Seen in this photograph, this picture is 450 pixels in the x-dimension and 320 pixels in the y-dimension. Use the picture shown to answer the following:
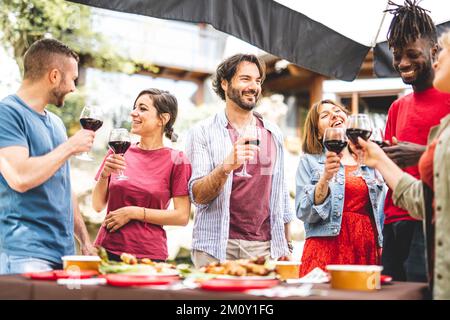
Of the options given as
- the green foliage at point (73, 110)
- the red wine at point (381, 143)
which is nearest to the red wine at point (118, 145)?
the red wine at point (381, 143)

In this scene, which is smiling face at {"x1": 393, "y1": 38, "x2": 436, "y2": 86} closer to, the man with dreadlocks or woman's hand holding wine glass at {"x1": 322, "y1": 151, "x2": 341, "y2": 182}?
the man with dreadlocks

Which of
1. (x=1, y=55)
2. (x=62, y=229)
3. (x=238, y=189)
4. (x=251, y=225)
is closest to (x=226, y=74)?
(x=238, y=189)

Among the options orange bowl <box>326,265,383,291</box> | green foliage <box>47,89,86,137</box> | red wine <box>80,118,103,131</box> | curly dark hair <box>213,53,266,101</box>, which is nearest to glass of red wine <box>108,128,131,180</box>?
red wine <box>80,118,103,131</box>

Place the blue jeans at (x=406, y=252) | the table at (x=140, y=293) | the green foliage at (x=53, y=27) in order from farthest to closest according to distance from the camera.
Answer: the green foliage at (x=53, y=27) < the blue jeans at (x=406, y=252) < the table at (x=140, y=293)

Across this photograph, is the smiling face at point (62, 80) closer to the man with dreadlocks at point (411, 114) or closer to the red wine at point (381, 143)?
the red wine at point (381, 143)

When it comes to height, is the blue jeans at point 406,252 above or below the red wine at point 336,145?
below

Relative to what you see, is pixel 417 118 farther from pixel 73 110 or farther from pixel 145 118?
pixel 73 110

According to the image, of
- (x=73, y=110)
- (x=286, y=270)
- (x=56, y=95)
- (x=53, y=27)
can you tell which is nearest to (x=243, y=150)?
(x=286, y=270)

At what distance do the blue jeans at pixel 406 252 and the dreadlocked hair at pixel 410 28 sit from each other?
0.99 meters

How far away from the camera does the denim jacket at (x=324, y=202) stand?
133 inches

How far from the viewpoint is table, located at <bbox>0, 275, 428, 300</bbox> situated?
71.8 inches

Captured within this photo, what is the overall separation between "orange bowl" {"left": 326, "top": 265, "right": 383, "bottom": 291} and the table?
4cm

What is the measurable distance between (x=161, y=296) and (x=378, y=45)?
2.75 metres

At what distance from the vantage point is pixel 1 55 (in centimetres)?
890
